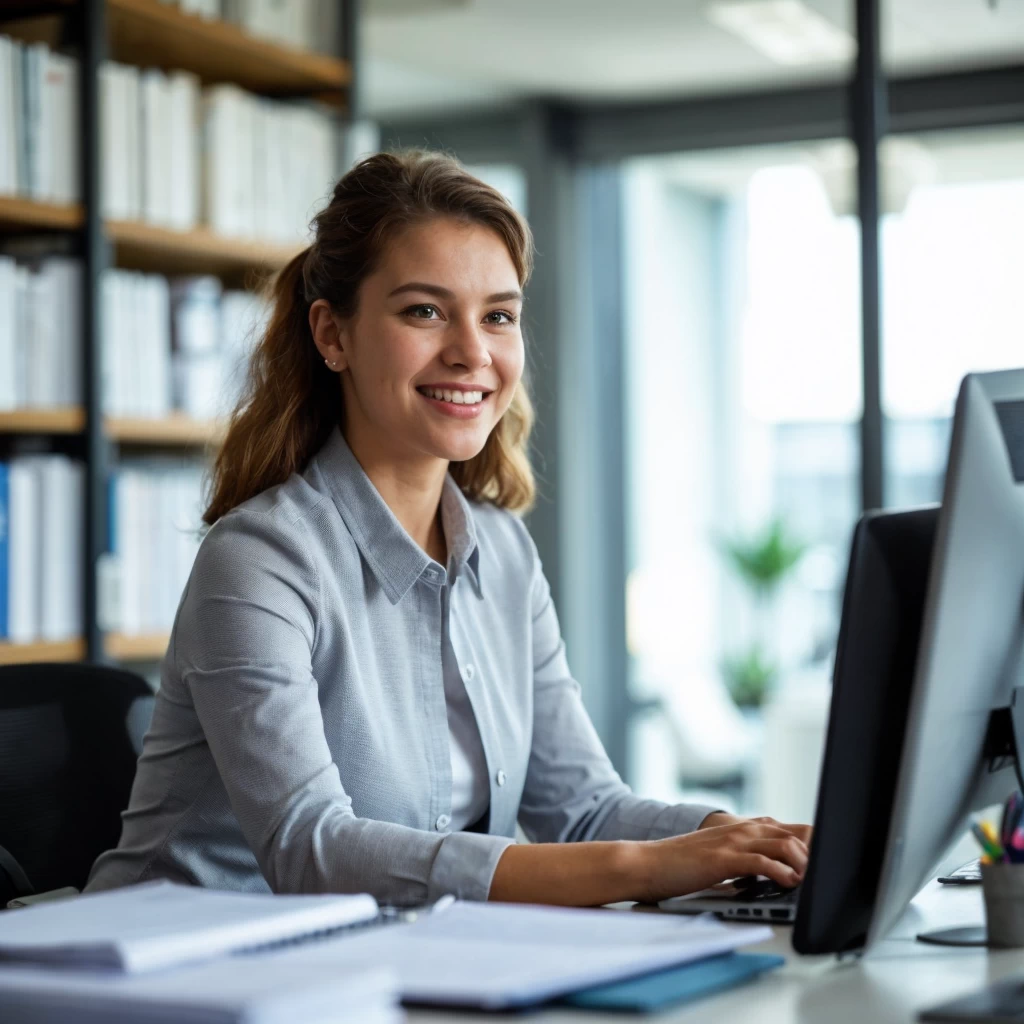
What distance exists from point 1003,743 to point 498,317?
2.68 feet

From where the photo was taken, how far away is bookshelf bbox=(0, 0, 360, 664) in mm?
2854

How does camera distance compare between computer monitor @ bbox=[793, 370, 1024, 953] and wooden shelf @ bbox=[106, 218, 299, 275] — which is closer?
computer monitor @ bbox=[793, 370, 1024, 953]

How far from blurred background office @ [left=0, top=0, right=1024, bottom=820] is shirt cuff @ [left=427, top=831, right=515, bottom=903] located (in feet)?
2.81

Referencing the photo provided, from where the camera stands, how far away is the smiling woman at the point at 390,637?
4.19ft

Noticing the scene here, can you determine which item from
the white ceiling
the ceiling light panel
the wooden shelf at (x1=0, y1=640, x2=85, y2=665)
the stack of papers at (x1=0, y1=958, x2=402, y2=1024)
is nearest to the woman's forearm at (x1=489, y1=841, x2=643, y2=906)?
the stack of papers at (x1=0, y1=958, x2=402, y2=1024)

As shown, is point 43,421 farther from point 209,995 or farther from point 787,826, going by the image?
point 209,995

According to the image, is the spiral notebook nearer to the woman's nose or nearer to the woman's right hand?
the woman's right hand

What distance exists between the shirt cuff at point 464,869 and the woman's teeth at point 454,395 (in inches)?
23.4

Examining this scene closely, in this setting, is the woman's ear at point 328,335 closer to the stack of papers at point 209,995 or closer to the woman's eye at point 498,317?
the woman's eye at point 498,317

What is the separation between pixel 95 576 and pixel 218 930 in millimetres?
2079

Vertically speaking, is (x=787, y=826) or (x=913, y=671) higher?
(x=913, y=671)

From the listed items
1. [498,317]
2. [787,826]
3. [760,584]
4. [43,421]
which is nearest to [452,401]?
[498,317]

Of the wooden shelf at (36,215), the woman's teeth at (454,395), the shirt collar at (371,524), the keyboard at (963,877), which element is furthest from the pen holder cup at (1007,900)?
the wooden shelf at (36,215)

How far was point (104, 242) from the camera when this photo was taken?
9.52ft
